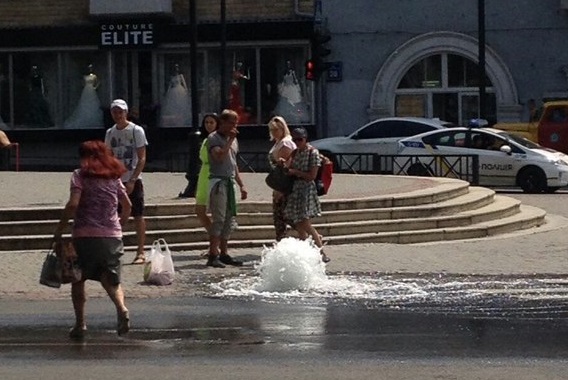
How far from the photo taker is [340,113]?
137 feet

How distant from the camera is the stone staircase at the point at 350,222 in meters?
18.1

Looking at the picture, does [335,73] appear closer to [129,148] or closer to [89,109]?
[89,109]

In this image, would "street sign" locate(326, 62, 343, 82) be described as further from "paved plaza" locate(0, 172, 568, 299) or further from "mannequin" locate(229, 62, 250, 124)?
"paved plaza" locate(0, 172, 568, 299)

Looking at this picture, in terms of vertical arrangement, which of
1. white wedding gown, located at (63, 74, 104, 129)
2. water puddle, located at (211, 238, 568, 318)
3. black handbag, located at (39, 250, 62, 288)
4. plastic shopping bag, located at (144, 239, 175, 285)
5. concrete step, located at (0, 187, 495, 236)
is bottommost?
water puddle, located at (211, 238, 568, 318)

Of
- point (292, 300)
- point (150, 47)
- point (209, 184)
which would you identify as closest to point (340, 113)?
point (150, 47)

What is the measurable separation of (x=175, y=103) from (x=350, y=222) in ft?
77.4

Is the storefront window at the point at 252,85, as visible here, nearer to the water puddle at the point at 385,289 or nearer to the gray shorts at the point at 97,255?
the water puddle at the point at 385,289

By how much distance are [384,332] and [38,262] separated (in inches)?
240

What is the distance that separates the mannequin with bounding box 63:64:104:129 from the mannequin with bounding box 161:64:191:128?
1.94 m

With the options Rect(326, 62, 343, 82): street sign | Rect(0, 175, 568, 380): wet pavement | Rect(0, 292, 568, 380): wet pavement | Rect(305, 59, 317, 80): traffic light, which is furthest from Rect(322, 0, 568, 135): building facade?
Rect(0, 292, 568, 380): wet pavement

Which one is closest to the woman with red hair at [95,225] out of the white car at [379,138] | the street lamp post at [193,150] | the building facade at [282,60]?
the street lamp post at [193,150]

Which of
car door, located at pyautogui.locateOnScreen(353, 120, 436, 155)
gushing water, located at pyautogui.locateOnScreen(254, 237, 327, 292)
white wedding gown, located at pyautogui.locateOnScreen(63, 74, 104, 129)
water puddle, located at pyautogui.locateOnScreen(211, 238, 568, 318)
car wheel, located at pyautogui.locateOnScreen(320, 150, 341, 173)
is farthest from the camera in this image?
white wedding gown, located at pyautogui.locateOnScreen(63, 74, 104, 129)

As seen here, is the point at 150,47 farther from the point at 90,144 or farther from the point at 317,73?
the point at 90,144

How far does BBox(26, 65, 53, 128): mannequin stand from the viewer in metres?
43.2
